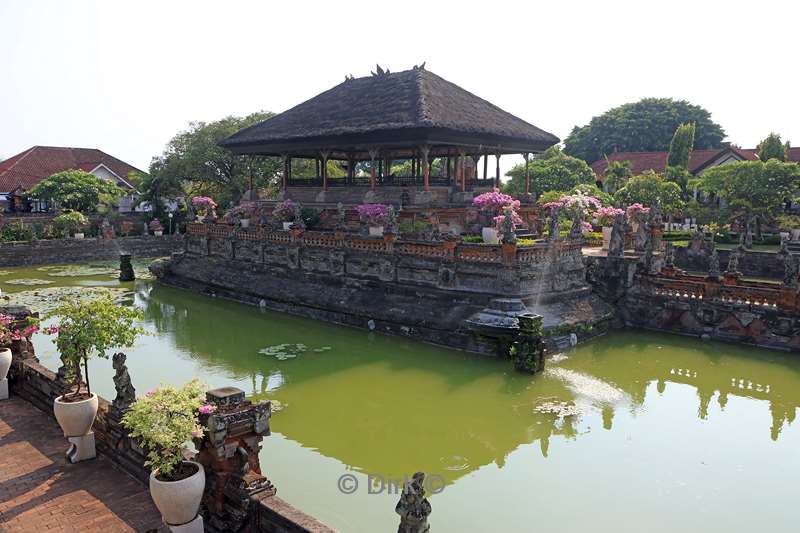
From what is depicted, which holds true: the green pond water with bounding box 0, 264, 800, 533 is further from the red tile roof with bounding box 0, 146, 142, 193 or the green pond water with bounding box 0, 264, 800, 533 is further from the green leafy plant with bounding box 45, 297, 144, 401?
the red tile roof with bounding box 0, 146, 142, 193

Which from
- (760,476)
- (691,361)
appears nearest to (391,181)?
(691,361)

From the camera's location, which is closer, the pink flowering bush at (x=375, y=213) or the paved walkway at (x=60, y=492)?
the paved walkway at (x=60, y=492)

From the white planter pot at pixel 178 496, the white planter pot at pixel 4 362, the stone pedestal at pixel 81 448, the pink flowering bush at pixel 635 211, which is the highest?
the pink flowering bush at pixel 635 211

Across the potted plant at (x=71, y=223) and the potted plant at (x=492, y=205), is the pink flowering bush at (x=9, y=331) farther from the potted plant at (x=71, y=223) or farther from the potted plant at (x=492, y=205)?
the potted plant at (x=71, y=223)

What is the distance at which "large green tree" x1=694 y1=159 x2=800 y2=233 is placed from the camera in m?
29.6

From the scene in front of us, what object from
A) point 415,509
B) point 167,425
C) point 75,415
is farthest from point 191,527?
point 415,509

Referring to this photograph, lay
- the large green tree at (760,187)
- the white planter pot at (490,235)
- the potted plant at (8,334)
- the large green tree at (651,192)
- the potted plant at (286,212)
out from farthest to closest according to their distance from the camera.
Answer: the large green tree at (651,192), the large green tree at (760,187), the potted plant at (286,212), the white planter pot at (490,235), the potted plant at (8,334)

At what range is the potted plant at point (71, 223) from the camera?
34.3 metres

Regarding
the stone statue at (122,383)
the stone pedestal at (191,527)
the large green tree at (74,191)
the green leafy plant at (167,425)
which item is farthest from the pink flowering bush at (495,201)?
the large green tree at (74,191)

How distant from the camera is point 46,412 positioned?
30.1 ft

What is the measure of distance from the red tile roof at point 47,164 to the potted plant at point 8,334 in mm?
38291

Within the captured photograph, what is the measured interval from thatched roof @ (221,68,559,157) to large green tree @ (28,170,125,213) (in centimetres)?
1512

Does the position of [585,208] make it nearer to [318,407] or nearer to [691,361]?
[691,361]

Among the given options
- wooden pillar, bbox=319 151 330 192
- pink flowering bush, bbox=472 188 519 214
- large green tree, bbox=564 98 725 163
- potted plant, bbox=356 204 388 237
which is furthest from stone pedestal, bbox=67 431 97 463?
large green tree, bbox=564 98 725 163
